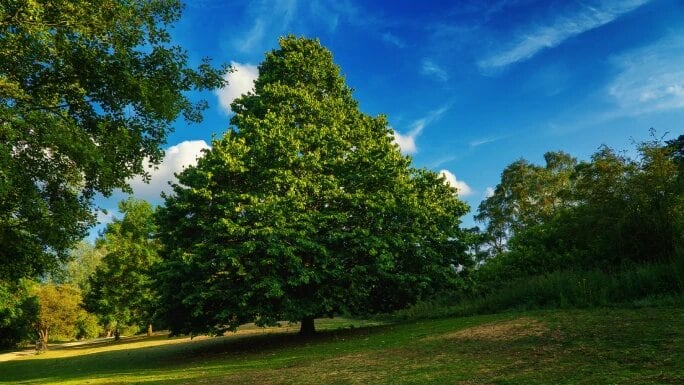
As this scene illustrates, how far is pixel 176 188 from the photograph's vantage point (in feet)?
74.1

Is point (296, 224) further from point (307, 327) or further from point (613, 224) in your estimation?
point (613, 224)

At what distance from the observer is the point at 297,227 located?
2041cm

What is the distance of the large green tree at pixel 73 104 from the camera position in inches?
476

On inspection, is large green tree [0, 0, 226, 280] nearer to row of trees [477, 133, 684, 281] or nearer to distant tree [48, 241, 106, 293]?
row of trees [477, 133, 684, 281]

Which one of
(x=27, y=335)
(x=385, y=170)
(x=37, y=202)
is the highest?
(x=385, y=170)

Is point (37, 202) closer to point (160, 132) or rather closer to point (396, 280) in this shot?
point (160, 132)

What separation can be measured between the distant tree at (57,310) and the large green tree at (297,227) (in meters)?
43.0

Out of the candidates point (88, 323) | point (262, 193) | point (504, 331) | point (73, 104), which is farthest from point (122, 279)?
point (504, 331)

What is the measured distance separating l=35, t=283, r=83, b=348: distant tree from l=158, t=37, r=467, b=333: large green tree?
43026 millimetres

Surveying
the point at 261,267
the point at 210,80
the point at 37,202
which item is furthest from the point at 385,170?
the point at 37,202

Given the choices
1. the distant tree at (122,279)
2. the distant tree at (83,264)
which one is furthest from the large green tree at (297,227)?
the distant tree at (83,264)

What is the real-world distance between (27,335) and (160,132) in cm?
5903

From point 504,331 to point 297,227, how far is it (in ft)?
33.5

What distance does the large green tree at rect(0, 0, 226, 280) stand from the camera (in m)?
12.1
